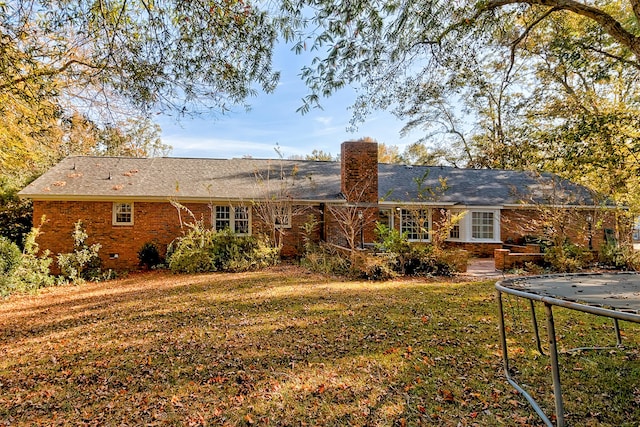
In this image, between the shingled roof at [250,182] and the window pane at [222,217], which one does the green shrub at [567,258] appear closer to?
the shingled roof at [250,182]

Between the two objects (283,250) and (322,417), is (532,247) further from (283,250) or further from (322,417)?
(322,417)

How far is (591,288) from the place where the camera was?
3.20 meters

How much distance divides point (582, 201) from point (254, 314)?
1603 centimetres

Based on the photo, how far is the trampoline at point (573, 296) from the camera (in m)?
2.21

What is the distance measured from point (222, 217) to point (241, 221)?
0.85m

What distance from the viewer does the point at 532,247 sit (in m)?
12.5

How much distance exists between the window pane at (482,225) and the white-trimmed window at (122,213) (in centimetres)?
1567

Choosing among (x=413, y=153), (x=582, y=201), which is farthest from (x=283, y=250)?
(x=413, y=153)

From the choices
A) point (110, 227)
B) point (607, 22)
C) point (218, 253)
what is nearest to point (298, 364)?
point (607, 22)

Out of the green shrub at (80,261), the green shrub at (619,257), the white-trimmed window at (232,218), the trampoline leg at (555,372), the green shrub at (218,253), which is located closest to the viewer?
the trampoline leg at (555,372)

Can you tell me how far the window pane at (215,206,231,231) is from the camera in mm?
14259

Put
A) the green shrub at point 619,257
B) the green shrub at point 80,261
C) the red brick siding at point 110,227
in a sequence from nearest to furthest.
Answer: the green shrub at point 619,257 < the green shrub at point 80,261 < the red brick siding at point 110,227

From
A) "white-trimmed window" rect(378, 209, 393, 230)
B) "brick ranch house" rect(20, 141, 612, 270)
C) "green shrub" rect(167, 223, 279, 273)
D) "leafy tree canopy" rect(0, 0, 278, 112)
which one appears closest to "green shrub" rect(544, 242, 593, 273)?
"brick ranch house" rect(20, 141, 612, 270)

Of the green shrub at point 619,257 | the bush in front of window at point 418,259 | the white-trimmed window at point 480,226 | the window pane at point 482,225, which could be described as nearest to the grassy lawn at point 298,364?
A: the bush in front of window at point 418,259
